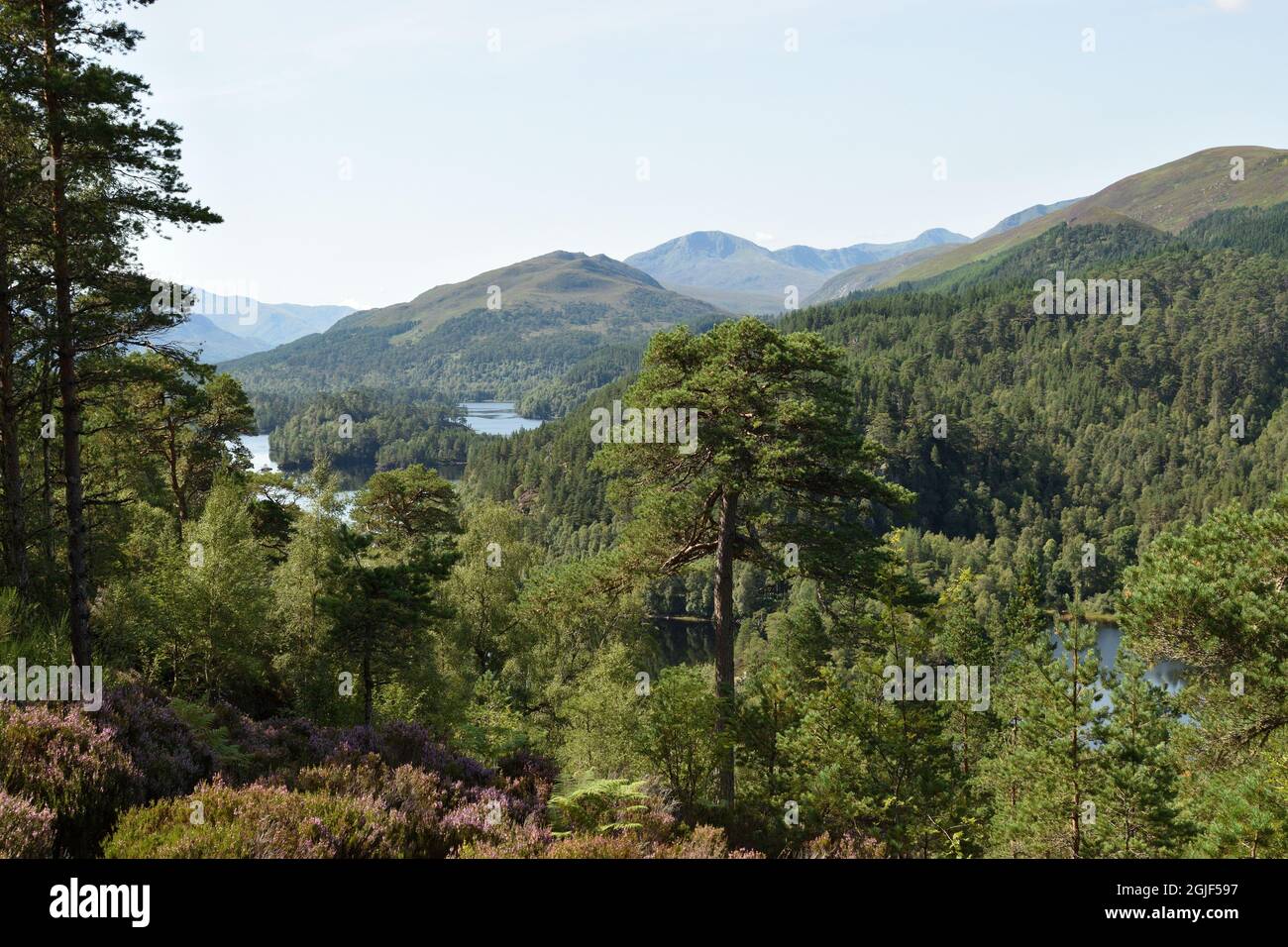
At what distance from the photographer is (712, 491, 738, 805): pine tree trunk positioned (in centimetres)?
1708

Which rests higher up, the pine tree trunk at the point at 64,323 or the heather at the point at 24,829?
the pine tree trunk at the point at 64,323

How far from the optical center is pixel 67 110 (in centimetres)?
1260

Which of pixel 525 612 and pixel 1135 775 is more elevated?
pixel 525 612

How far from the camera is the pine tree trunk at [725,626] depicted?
17.1 metres

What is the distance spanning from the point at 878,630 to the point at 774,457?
456 centimetres

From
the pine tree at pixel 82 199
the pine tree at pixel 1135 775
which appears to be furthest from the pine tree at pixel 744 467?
the pine tree at pixel 82 199

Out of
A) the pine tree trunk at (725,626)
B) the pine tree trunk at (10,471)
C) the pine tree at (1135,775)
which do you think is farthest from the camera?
the pine tree trunk at (725,626)

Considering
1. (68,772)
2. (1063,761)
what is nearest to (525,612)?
(1063,761)

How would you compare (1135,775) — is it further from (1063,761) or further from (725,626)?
(725,626)

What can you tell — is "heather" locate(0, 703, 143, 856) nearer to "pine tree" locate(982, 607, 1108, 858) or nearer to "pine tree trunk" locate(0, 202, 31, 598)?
"pine tree trunk" locate(0, 202, 31, 598)

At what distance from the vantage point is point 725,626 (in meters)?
18.8

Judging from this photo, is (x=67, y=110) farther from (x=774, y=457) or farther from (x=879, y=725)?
(x=879, y=725)
